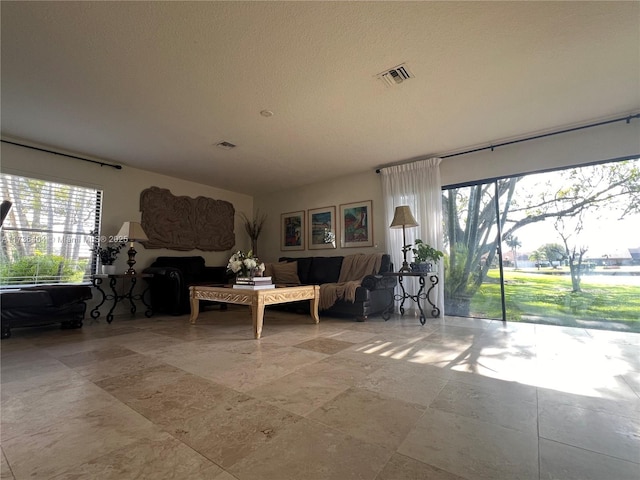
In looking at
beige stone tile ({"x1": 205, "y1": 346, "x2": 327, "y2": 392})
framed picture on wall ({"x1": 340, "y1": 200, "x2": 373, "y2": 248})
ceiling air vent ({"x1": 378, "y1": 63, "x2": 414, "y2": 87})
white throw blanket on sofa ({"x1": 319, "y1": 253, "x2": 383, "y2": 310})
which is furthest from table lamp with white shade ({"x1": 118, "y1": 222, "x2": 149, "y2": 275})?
ceiling air vent ({"x1": 378, "y1": 63, "x2": 414, "y2": 87})

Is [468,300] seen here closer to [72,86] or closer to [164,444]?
[164,444]

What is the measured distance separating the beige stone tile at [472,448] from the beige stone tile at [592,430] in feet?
0.49

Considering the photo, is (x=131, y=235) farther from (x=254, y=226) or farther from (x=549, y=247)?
(x=549, y=247)

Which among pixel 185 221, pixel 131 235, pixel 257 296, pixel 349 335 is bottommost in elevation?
pixel 349 335

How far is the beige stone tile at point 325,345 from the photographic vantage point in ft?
8.39

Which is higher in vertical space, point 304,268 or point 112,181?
point 112,181

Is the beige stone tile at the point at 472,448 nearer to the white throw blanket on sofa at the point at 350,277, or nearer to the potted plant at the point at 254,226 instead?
the white throw blanket on sofa at the point at 350,277

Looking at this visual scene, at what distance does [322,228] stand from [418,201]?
6.54ft

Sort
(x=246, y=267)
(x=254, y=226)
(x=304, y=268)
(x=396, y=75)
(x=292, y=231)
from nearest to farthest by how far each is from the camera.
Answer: (x=396, y=75)
(x=246, y=267)
(x=304, y=268)
(x=292, y=231)
(x=254, y=226)

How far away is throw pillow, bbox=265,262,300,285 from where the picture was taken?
17.5ft

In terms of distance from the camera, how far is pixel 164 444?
1.19 meters

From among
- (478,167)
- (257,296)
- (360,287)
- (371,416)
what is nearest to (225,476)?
(371,416)

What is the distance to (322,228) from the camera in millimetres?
5781

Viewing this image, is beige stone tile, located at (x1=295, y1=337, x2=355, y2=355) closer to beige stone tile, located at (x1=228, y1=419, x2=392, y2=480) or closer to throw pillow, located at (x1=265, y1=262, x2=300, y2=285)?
beige stone tile, located at (x1=228, y1=419, x2=392, y2=480)
